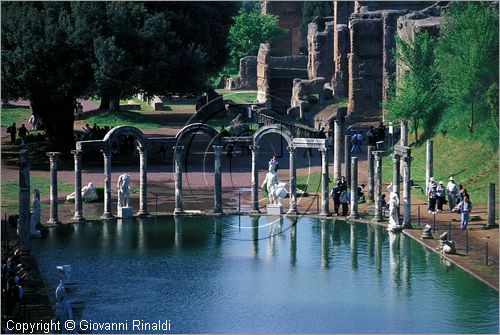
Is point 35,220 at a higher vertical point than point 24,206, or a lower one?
lower

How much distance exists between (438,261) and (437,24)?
110 ft

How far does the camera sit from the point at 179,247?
57.3 metres

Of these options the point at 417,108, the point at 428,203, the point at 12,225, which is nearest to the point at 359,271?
the point at 428,203

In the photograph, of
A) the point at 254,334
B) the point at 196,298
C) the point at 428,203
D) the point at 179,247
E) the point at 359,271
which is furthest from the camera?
the point at 428,203

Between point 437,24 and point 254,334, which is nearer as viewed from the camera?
point 254,334

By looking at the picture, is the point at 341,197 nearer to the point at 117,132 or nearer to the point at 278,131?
the point at 278,131

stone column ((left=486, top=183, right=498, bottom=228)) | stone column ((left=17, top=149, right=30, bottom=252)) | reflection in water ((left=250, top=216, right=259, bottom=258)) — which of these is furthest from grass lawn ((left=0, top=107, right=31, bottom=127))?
stone column ((left=486, top=183, right=498, bottom=228))

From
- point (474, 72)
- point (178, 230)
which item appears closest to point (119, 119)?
point (474, 72)

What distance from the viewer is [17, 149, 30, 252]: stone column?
5572 cm

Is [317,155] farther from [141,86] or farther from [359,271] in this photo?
[359,271]

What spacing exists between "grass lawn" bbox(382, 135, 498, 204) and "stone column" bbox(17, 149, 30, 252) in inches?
814

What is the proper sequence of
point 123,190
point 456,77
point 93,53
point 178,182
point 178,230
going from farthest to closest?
point 93,53, point 456,77, point 178,182, point 123,190, point 178,230

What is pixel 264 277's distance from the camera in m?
51.3

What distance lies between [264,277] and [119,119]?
53.0 meters
